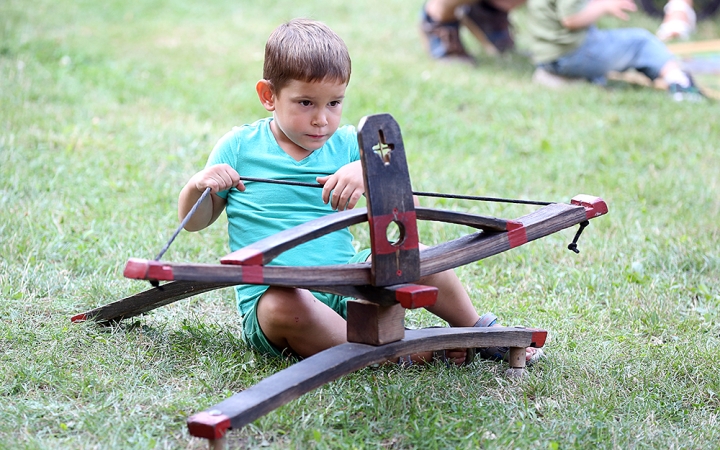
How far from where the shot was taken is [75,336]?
8.84ft

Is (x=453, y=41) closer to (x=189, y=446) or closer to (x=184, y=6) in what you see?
(x=184, y=6)

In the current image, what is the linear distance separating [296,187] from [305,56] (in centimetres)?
43

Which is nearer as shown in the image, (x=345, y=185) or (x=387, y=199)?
(x=387, y=199)

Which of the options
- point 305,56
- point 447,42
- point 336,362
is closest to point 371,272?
point 336,362

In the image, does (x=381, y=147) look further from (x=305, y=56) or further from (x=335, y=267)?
(x=305, y=56)

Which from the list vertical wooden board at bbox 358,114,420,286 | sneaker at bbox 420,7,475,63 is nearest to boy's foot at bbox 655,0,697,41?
sneaker at bbox 420,7,475,63

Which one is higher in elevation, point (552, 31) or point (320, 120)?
point (552, 31)

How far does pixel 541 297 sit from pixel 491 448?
4.30 ft

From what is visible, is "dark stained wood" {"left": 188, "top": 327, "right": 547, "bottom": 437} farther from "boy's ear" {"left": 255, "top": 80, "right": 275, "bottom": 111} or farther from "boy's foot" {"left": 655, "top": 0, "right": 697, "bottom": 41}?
"boy's foot" {"left": 655, "top": 0, "right": 697, "bottom": 41}

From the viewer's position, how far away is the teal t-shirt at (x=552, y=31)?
6.79 m

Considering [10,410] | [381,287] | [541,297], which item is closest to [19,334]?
[10,410]

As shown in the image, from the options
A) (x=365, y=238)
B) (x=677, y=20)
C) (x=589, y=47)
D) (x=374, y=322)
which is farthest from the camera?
(x=589, y=47)

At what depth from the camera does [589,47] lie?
6922 mm

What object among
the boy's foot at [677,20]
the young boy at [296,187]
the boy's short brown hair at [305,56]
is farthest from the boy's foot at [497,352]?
the boy's foot at [677,20]
